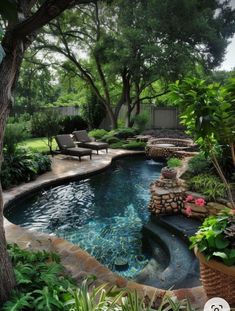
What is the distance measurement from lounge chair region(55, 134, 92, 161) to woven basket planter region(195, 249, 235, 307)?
873cm

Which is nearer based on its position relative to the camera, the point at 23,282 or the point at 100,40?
the point at 23,282

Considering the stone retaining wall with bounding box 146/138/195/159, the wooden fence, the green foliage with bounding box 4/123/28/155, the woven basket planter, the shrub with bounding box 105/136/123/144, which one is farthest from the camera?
the wooden fence

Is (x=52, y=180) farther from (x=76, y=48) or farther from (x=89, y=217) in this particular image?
(x=76, y=48)

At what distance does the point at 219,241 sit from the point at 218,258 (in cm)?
15

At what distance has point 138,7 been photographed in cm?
1588

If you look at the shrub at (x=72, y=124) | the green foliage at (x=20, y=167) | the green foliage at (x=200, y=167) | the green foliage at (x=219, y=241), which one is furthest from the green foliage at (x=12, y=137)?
the shrub at (x=72, y=124)

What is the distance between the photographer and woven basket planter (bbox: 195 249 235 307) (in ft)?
8.62

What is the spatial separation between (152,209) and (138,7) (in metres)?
12.8

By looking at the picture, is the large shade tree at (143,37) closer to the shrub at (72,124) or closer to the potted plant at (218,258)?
the shrub at (72,124)

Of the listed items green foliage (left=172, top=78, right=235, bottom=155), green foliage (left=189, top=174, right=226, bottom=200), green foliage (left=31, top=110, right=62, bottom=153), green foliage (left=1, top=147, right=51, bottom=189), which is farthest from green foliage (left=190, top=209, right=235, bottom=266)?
green foliage (left=31, top=110, right=62, bottom=153)

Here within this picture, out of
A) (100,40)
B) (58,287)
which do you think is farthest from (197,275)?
(100,40)

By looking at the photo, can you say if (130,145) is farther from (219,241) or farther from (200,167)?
(219,241)

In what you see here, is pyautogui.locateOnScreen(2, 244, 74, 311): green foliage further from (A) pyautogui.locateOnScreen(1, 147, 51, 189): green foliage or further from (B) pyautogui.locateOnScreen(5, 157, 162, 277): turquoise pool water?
(A) pyautogui.locateOnScreen(1, 147, 51, 189): green foliage

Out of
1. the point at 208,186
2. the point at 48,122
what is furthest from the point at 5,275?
the point at 48,122
